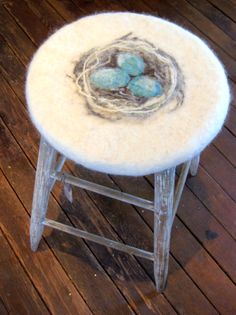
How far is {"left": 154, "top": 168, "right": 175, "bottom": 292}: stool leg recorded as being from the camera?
0.72m

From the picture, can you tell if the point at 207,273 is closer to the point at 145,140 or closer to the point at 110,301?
the point at 110,301

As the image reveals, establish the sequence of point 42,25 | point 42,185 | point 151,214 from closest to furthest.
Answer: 1. point 42,185
2. point 151,214
3. point 42,25

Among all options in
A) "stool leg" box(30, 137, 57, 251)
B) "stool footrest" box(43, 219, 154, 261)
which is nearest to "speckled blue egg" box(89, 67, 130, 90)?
"stool leg" box(30, 137, 57, 251)

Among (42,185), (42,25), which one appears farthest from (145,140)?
(42,25)

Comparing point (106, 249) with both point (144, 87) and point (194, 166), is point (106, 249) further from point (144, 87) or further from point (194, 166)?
point (144, 87)

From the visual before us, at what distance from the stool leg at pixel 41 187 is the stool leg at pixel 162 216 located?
7.7 inches

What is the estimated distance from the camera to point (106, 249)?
3.39 feet

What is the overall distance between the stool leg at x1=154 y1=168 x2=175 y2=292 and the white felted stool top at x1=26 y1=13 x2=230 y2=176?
0.07m

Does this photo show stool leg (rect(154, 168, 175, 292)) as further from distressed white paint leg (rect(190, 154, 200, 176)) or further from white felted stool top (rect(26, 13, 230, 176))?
distressed white paint leg (rect(190, 154, 200, 176))

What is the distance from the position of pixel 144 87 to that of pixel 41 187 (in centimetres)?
29

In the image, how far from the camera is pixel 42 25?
4.69 ft

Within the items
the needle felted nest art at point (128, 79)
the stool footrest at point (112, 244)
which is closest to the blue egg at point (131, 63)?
the needle felted nest art at point (128, 79)

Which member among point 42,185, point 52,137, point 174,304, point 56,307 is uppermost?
point 52,137

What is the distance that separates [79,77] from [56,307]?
0.52 m
